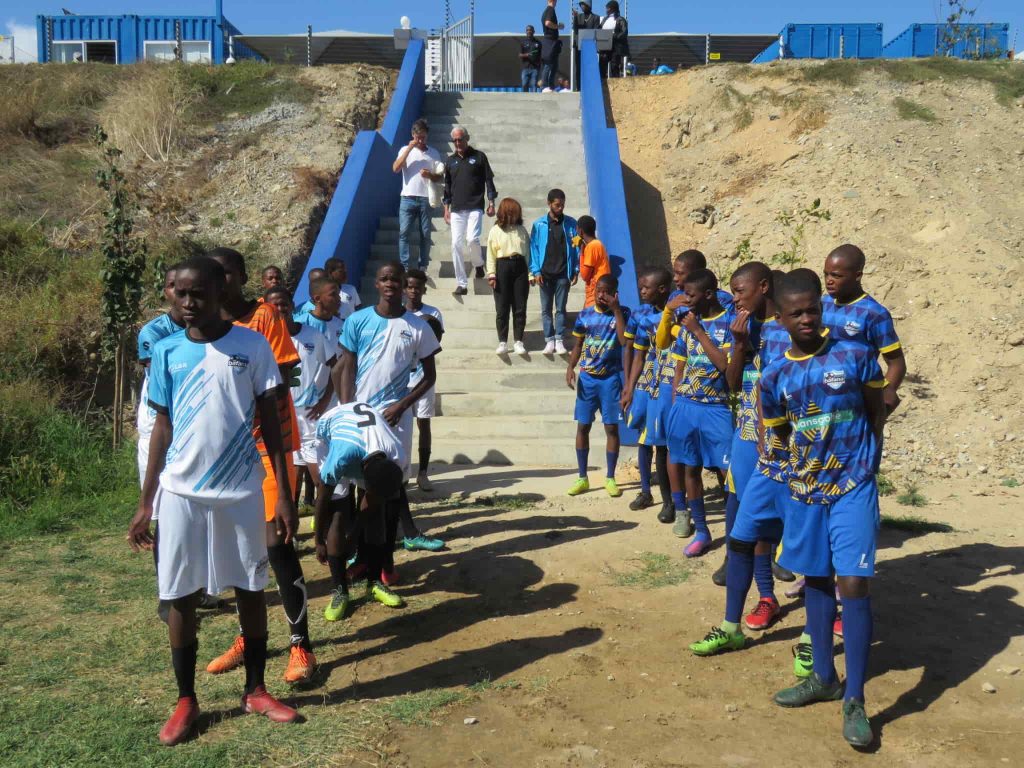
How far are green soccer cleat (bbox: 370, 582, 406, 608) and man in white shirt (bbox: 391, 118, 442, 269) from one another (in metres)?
6.81

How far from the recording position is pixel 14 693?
180 inches

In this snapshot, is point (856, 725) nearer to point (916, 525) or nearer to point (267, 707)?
point (267, 707)

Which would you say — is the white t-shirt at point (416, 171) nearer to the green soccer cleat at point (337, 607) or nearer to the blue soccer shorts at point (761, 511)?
the green soccer cleat at point (337, 607)

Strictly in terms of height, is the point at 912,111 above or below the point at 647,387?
above

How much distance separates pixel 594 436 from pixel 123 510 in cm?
432

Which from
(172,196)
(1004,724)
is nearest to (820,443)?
(1004,724)

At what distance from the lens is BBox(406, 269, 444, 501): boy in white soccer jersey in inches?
282

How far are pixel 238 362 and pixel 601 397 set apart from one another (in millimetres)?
4531

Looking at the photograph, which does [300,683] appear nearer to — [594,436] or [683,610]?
[683,610]

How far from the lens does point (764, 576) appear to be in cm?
552

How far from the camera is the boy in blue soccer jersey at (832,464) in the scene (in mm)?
4180

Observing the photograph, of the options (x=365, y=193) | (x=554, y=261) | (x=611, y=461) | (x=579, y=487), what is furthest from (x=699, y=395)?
(x=365, y=193)

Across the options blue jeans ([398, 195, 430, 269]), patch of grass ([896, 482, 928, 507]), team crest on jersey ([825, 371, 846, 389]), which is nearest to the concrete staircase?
blue jeans ([398, 195, 430, 269])

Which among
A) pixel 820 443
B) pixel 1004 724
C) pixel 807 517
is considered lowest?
pixel 1004 724
